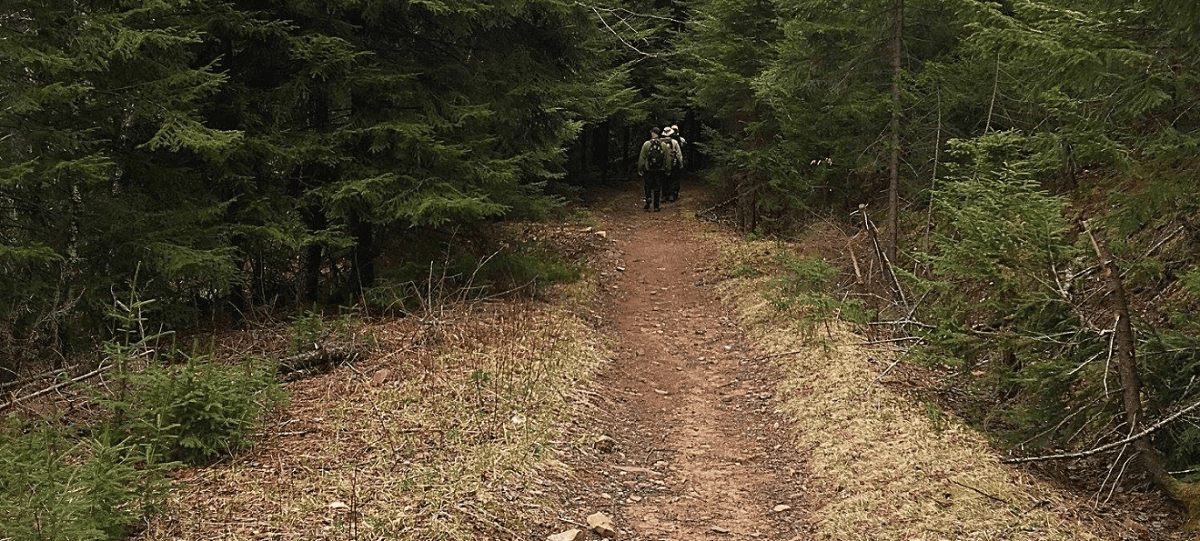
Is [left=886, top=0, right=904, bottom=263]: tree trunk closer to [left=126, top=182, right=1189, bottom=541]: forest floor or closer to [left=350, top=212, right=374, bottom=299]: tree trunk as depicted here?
[left=126, top=182, right=1189, bottom=541]: forest floor

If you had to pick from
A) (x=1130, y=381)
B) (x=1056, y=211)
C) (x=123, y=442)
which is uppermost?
(x=1056, y=211)

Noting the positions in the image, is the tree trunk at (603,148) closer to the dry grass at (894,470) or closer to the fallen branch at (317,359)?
the dry grass at (894,470)

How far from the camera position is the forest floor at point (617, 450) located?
5.96 meters

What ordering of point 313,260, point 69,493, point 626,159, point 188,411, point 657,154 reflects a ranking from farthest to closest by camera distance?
point 626,159 → point 657,154 → point 313,260 → point 188,411 → point 69,493

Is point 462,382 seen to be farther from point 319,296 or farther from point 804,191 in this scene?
point 804,191

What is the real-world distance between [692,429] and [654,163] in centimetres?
1441

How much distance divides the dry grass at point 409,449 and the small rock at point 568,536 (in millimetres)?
241

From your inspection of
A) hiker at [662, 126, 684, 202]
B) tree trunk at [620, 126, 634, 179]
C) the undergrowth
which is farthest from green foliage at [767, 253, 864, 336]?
tree trunk at [620, 126, 634, 179]

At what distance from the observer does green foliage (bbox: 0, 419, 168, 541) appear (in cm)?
A: 475

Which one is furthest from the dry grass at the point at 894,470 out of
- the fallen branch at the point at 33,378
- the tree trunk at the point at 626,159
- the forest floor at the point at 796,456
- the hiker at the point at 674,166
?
the tree trunk at the point at 626,159

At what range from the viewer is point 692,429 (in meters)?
8.80

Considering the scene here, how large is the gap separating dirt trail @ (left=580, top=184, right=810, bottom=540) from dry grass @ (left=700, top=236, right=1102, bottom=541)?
32cm

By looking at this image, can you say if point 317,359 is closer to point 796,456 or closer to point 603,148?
point 796,456

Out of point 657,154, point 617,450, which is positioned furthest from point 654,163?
point 617,450
